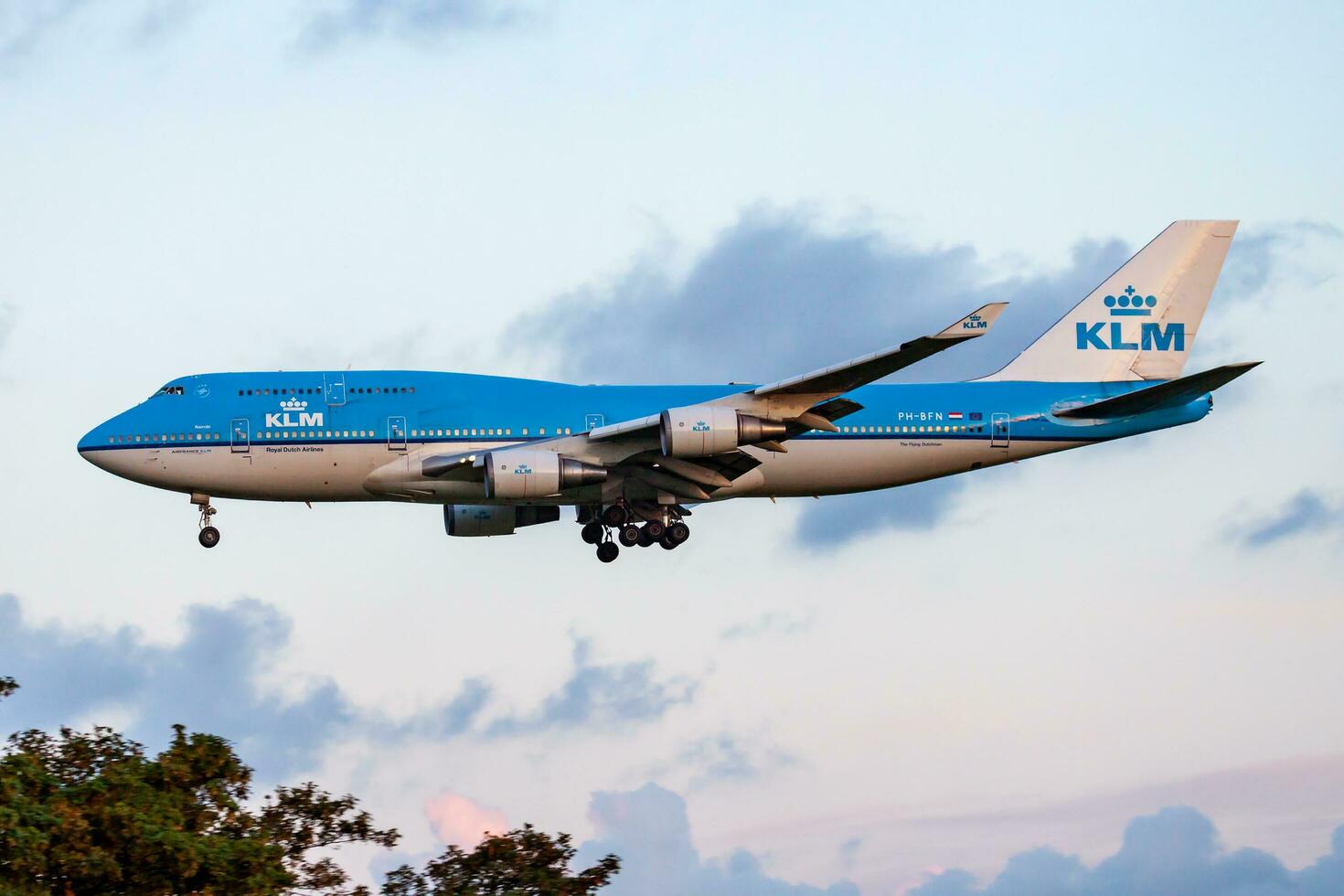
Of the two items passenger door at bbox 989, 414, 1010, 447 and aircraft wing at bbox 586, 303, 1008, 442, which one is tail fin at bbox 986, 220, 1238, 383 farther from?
aircraft wing at bbox 586, 303, 1008, 442

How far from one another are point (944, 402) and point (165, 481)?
24.2m

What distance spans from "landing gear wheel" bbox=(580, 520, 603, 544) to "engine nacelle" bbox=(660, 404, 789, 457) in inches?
297

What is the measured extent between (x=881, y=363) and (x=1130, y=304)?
15.3 m

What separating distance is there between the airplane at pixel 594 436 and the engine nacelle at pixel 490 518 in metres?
0.11

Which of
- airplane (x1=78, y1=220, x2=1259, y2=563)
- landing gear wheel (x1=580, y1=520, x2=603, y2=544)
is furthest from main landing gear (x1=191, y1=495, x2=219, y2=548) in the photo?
landing gear wheel (x1=580, y1=520, x2=603, y2=544)

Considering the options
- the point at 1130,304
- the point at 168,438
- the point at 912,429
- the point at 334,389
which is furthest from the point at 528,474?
the point at 1130,304

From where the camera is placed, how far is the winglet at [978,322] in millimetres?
52406

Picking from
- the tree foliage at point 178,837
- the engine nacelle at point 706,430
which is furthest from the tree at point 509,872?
the engine nacelle at point 706,430

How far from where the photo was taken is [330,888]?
128 feet

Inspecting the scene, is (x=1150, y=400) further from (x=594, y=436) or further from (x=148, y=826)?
(x=148, y=826)

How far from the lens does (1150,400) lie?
6306 centimetres

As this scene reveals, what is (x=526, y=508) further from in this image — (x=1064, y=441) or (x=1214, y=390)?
(x=1214, y=390)

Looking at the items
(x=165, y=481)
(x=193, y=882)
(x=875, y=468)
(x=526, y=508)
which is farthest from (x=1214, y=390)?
(x=193, y=882)

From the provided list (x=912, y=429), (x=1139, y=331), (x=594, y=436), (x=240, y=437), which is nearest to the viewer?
(x=594, y=436)
